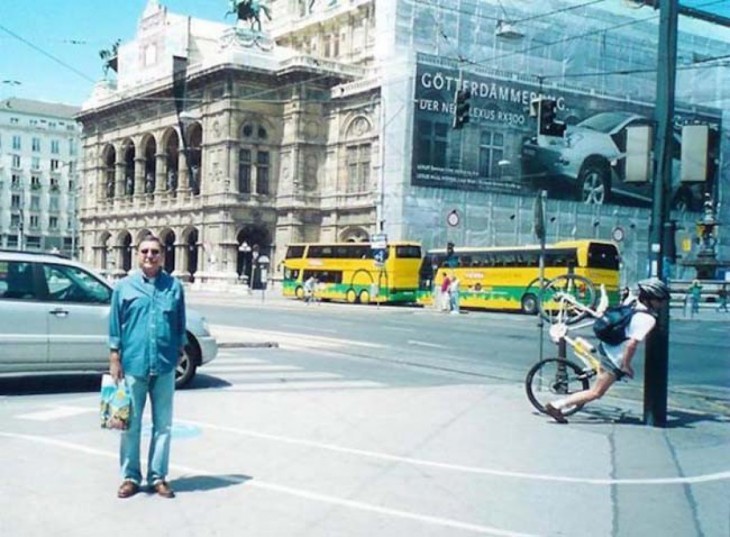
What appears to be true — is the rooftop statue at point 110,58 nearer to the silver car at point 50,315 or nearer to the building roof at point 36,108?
the building roof at point 36,108

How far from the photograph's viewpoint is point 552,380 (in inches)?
413

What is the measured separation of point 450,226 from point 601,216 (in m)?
12.2

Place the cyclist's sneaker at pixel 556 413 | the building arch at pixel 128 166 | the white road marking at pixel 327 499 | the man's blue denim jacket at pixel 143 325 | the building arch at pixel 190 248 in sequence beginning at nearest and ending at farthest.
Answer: the white road marking at pixel 327 499 < the man's blue denim jacket at pixel 143 325 < the cyclist's sneaker at pixel 556 413 < the building arch at pixel 190 248 < the building arch at pixel 128 166

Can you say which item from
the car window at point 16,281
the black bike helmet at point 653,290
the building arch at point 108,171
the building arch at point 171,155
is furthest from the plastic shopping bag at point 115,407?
the building arch at point 108,171

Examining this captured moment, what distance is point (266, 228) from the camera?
190 ft

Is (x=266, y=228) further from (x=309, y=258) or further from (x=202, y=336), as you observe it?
(x=202, y=336)

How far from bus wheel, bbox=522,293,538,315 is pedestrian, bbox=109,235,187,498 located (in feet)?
105

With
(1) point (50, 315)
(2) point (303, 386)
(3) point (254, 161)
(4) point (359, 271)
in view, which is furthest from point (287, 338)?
(3) point (254, 161)

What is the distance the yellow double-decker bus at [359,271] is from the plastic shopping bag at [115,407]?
111ft

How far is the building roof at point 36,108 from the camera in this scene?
10425 cm

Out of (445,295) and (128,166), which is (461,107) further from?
(128,166)

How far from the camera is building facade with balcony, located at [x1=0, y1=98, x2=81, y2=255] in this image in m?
102

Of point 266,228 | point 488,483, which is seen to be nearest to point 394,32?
point 266,228

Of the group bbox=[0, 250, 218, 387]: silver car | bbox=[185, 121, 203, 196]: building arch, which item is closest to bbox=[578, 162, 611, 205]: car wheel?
bbox=[185, 121, 203, 196]: building arch
